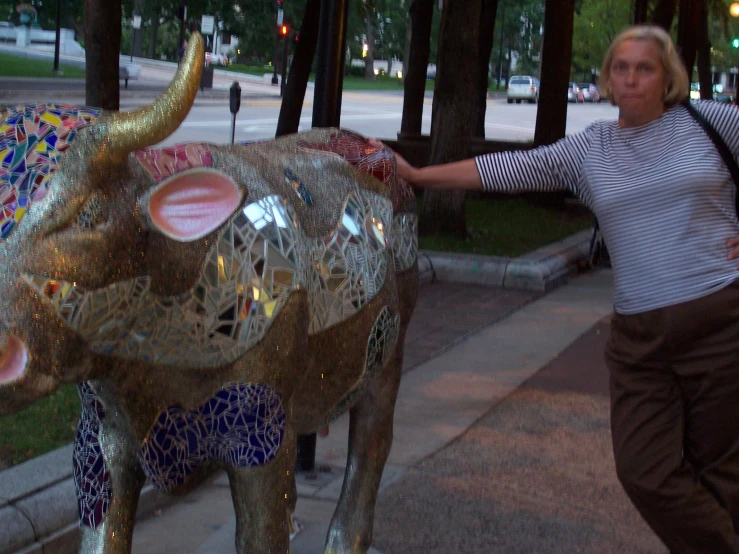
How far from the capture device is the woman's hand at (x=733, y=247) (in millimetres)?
3203

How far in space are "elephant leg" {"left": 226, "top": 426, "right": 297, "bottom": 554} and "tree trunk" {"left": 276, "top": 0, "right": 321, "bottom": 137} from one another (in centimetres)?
1007

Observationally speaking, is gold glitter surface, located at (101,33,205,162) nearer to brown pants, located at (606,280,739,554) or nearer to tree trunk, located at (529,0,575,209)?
brown pants, located at (606,280,739,554)

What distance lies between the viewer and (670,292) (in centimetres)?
324

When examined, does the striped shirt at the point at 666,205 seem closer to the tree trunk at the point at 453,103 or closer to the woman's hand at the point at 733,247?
the woman's hand at the point at 733,247

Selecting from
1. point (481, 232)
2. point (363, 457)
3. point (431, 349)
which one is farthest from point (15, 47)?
point (363, 457)

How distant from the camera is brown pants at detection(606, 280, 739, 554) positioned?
3.20m

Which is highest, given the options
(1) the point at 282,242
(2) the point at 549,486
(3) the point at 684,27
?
(3) the point at 684,27

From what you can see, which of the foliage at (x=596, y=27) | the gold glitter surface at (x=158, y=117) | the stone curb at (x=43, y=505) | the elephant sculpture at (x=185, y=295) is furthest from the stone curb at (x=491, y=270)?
the foliage at (x=596, y=27)

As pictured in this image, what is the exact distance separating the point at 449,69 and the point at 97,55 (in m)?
4.44

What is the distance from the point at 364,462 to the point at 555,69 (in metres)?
11.3

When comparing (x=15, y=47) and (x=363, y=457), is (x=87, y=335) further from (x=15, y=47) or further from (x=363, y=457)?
(x=15, y=47)

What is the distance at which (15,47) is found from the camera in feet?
155

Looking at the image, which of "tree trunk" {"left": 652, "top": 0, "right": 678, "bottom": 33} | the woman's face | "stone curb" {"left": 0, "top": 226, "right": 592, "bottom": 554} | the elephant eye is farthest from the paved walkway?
"tree trunk" {"left": 652, "top": 0, "right": 678, "bottom": 33}

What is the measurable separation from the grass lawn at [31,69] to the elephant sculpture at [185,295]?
2913 centimetres
